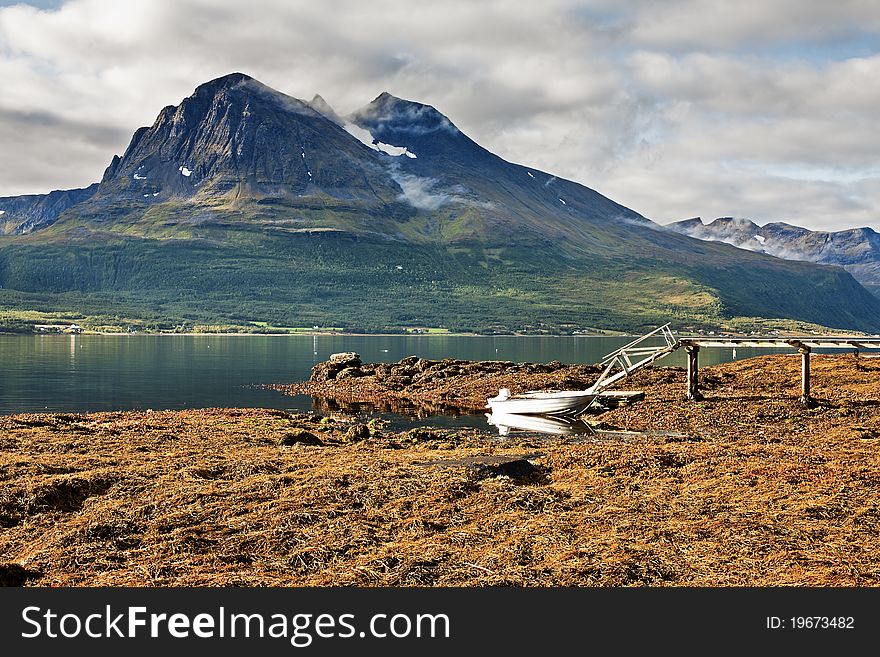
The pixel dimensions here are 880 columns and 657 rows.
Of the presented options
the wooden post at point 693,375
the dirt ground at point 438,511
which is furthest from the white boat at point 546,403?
the dirt ground at point 438,511

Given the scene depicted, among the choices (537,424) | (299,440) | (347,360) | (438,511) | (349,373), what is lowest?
(537,424)

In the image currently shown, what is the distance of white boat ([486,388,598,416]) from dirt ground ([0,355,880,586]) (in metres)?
12.6

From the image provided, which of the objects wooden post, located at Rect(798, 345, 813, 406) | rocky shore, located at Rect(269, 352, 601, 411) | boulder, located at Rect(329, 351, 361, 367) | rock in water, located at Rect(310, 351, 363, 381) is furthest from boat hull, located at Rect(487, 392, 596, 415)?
boulder, located at Rect(329, 351, 361, 367)

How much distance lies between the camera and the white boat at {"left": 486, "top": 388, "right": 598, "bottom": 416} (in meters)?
42.8

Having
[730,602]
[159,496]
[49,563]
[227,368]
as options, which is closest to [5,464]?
[159,496]

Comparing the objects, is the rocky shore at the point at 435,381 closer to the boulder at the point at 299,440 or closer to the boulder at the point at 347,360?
the boulder at the point at 347,360

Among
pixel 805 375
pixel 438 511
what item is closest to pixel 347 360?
pixel 805 375

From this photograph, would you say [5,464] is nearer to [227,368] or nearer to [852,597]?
[852,597]

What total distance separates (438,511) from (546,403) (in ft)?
92.6

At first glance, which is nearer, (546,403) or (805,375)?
(805,375)

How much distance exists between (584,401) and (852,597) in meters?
33.3

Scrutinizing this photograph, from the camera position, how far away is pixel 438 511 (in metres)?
16.0

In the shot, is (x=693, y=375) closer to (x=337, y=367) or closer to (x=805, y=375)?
(x=805, y=375)

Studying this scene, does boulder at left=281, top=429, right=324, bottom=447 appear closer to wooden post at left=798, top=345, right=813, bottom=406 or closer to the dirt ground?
the dirt ground
